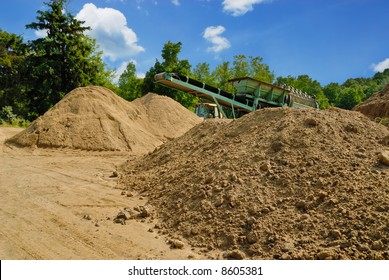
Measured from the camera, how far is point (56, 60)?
22312mm

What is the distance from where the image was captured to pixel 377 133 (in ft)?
20.7

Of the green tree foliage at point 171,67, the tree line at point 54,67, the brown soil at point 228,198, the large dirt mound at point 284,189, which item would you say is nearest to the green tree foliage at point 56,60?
the tree line at point 54,67

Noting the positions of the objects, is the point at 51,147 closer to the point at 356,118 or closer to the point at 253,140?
the point at 253,140

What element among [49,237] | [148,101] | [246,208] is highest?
[148,101]

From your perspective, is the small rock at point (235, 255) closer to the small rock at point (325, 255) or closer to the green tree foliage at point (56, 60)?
the small rock at point (325, 255)

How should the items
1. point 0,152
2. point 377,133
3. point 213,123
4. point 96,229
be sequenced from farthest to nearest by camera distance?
point 0,152 → point 213,123 → point 377,133 → point 96,229

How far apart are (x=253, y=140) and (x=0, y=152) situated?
899 centimetres

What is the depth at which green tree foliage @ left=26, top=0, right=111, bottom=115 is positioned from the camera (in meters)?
21.9

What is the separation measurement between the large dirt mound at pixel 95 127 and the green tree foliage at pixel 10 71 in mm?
14788

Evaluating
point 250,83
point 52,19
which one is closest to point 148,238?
point 250,83

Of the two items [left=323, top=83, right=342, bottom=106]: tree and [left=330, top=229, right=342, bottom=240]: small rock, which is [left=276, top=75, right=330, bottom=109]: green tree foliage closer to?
[left=323, top=83, right=342, bottom=106]: tree

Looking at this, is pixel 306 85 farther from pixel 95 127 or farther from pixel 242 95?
pixel 95 127

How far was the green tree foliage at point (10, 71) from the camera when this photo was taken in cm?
2848

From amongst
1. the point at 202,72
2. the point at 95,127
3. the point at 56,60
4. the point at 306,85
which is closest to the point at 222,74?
the point at 202,72
